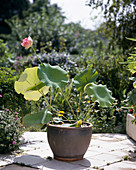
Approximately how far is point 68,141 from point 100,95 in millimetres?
847

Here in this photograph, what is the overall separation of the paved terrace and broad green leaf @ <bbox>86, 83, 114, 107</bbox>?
2.79 feet

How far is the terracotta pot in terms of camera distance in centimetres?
387

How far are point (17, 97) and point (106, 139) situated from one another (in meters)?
2.10

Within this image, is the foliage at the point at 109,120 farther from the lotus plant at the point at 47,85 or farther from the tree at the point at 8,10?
the tree at the point at 8,10

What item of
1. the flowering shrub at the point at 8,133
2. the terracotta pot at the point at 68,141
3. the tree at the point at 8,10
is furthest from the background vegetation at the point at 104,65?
the tree at the point at 8,10

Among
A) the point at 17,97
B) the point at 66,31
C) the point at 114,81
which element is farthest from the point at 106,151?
the point at 66,31

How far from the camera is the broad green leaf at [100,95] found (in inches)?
160

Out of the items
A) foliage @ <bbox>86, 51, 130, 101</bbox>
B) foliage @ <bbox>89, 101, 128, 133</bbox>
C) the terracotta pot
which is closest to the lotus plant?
the terracotta pot

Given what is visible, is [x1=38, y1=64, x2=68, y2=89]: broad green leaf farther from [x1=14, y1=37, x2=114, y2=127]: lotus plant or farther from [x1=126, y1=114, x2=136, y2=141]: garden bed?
[x1=126, y1=114, x2=136, y2=141]: garden bed

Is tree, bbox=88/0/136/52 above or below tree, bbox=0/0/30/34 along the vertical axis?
below

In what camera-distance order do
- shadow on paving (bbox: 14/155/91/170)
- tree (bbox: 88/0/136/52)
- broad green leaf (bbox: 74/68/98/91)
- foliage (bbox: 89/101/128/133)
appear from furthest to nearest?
tree (bbox: 88/0/136/52) → foliage (bbox: 89/101/128/133) → broad green leaf (bbox: 74/68/98/91) → shadow on paving (bbox: 14/155/91/170)

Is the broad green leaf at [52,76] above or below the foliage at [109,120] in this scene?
above

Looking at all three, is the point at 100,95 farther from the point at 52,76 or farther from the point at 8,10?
the point at 8,10

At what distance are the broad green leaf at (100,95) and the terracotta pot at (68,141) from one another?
0.43m
